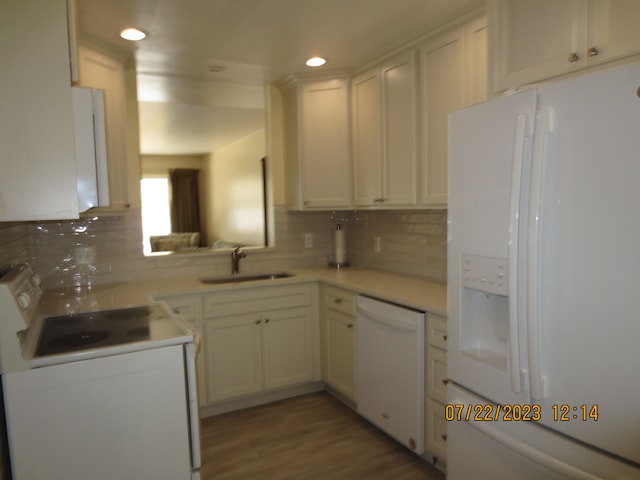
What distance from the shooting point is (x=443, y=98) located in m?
2.49

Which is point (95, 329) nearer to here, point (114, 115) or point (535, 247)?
point (114, 115)

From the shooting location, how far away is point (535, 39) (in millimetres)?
1710

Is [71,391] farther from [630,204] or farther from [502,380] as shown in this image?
[630,204]

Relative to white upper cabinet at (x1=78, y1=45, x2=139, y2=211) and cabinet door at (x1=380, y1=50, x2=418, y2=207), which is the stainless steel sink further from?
cabinet door at (x1=380, y1=50, x2=418, y2=207)

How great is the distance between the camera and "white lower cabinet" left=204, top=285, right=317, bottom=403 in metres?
2.94

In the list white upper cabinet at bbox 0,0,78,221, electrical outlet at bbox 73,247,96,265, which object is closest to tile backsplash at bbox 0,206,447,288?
electrical outlet at bbox 73,247,96,265

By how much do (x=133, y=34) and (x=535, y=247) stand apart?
2303 mm

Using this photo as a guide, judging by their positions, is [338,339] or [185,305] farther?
[338,339]

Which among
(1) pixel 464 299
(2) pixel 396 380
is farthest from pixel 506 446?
(2) pixel 396 380

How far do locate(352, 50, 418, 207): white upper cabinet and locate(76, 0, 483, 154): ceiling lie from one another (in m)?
0.16

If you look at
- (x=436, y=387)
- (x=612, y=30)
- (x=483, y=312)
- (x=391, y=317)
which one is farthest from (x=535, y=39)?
(x=436, y=387)

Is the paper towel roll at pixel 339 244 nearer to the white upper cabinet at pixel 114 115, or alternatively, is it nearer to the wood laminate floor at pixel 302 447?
the wood laminate floor at pixel 302 447

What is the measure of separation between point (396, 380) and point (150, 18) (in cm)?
230
